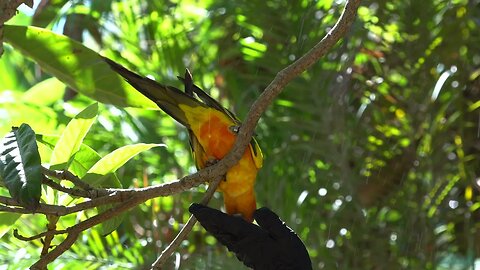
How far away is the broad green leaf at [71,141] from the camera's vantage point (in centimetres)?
110

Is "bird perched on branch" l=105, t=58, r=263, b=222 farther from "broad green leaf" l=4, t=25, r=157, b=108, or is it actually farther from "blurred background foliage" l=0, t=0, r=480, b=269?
"blurred background foliage" l=0, t=0, r=480, b=269

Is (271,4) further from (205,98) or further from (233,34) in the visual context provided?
(205,98)

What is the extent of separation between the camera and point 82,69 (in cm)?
126

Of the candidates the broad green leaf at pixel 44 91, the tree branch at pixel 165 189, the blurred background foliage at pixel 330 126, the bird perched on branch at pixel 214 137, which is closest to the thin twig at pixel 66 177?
the tree branch at pixel 165 189

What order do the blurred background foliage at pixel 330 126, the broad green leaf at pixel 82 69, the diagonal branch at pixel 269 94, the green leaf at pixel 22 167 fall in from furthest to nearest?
the blurred background foliage at pixel 330 126 → the broad green leaf at pixel 82 69 → the diagonal branch at pixel 269 94 → the green leaf at pixel 22 167

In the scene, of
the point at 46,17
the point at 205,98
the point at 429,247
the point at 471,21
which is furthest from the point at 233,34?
the point at 205,98

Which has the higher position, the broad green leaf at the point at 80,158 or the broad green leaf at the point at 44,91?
the broad green leaf at the point at 80,158

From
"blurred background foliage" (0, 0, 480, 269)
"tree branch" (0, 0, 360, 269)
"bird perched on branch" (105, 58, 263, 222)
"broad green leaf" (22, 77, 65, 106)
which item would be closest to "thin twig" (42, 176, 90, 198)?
"tree branch" (0, 0, 360, 269)

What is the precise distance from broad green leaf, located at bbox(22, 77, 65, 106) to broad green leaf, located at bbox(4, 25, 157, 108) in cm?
50

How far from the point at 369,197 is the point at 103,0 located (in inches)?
40.6

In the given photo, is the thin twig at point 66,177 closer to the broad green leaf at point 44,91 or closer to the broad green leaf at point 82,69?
the broad green leaf at point 82,69

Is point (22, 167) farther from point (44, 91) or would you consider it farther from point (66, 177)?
point (44, 91)

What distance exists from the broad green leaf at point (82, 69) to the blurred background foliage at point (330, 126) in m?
0.90

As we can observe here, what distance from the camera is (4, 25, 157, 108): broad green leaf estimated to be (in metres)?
1.25
